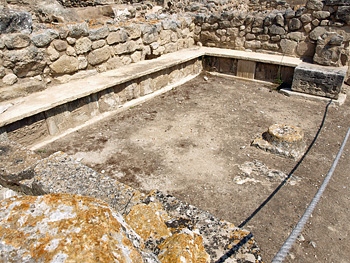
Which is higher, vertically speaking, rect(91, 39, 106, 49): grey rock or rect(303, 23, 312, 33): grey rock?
rect(303, 23, 312, 33): grey rock

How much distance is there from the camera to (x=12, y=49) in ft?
13.4

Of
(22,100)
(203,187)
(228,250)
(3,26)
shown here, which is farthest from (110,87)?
(228,250)

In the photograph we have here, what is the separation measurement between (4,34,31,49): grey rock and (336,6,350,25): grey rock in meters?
5.82

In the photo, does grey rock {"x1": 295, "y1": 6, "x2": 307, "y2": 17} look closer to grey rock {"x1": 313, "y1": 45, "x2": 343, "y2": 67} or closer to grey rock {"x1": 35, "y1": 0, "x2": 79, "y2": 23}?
grey rock {"x1": 313, "y1": 45, "x2": 343, "y2": 67}

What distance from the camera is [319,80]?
576 cm

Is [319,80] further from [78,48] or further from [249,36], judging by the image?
[78,48]

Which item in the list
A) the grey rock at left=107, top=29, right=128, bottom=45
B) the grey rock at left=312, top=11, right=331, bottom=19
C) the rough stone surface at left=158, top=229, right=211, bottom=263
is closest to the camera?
the rough stone surface at left=158, top=229, right=211, bottom=263

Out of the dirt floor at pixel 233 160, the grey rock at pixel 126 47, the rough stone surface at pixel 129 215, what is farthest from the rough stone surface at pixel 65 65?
the rough stone surface at pixel 129 215

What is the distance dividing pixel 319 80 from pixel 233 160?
3155mm

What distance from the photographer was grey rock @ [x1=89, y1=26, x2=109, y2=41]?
4.96 meters

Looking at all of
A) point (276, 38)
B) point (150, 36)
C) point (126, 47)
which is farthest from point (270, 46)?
point (126, 47)

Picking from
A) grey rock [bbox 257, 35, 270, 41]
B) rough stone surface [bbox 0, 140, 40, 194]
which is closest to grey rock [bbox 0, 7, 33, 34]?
rough stone surface [bbox 0, 140, 40, 194]

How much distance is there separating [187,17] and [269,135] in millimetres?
4422

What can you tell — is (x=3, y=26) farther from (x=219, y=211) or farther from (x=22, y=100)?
(x=219, y=211)
